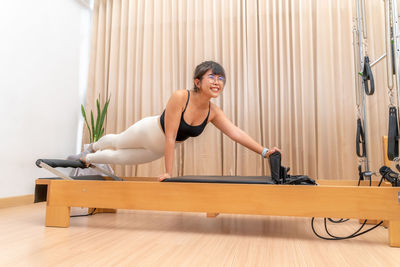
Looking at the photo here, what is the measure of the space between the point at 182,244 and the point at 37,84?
219cm

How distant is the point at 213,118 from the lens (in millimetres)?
1931

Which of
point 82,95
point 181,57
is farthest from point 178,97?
point 82,95

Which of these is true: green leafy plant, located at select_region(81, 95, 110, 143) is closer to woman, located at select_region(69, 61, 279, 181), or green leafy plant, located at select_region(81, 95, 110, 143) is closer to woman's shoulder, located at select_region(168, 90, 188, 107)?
woman, located at select_region(69, 61, 279, 181)

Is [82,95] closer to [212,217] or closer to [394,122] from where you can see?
[212,217]

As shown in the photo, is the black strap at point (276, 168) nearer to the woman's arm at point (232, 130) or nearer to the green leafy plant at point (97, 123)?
the woman's arm at point (232, 130)

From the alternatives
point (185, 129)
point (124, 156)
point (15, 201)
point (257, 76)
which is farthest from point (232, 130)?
point (15, 201)

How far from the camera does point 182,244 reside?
1.27m

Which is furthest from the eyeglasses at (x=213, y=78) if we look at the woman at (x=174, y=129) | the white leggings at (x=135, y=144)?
the white leggings at (x=135, y=144)

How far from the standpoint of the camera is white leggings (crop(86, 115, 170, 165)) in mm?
1841

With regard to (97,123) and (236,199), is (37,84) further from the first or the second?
(236,199)

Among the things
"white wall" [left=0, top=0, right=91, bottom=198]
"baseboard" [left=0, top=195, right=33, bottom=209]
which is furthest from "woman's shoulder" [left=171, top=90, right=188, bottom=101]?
"baseboard" [left=0, top=195, right=33, bottom=209]

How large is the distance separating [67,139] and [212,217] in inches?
75.6

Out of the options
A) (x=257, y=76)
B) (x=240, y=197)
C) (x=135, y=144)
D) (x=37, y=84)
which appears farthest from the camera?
(x=257, y=76)

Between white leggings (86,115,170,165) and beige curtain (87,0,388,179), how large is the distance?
1091 mm
